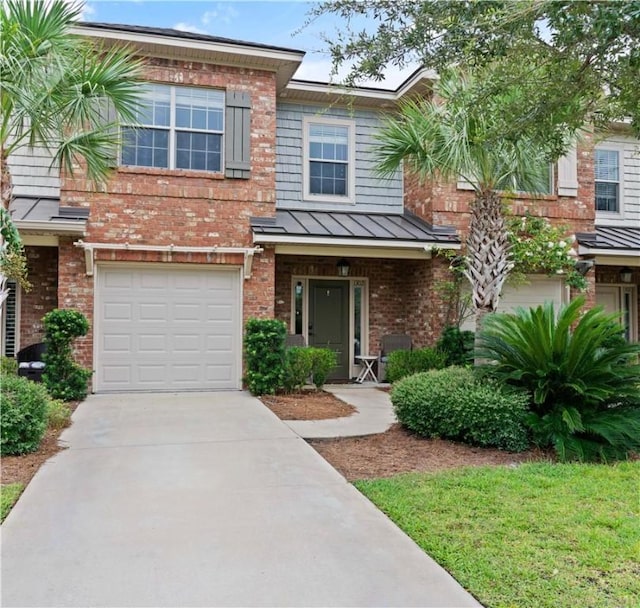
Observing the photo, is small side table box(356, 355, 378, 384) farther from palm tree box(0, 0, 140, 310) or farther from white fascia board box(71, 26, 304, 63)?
palm tree box(0, 0, 140, 310)

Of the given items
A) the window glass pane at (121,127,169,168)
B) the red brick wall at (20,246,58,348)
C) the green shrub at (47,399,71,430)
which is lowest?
the green shrub at (47,399,71,430)

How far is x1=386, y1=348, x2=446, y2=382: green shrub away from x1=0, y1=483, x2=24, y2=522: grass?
7.66m

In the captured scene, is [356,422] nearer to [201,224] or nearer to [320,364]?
[320,364]

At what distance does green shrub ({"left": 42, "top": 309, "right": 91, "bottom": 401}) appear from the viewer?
8.95 meters

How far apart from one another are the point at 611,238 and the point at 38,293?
12.5m

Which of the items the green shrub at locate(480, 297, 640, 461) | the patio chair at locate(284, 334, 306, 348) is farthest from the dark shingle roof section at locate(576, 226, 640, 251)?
the patio chair at locate(284, 334, 306, 348)

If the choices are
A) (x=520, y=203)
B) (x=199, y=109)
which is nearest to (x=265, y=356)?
(x=199, y=109)

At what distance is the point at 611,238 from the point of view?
12.7 m

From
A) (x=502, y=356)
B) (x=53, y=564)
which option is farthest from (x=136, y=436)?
(x=502, y=356)

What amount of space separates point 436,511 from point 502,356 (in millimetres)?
3091

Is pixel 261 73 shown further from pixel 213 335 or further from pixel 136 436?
pixel 136 436

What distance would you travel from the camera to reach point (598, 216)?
45.7ft

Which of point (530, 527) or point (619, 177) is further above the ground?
point (619, 177)

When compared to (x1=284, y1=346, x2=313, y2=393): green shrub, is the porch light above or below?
above
